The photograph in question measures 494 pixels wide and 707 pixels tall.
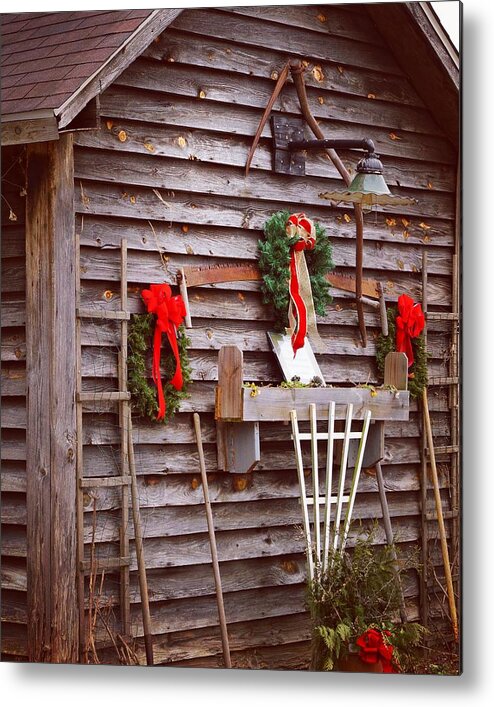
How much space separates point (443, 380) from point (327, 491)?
24.8 inches

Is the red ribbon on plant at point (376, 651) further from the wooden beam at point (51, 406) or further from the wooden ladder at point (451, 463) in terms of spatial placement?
the wooden beam at point (51, 406)

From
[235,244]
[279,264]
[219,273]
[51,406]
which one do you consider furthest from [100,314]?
[279,264]

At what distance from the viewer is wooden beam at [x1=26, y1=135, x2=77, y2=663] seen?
4.81m

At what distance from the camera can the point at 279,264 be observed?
5320 mm

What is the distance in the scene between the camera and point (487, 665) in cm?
461

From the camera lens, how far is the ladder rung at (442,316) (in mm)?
5012

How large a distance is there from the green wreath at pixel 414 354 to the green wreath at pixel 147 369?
85cm

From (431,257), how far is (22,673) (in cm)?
231

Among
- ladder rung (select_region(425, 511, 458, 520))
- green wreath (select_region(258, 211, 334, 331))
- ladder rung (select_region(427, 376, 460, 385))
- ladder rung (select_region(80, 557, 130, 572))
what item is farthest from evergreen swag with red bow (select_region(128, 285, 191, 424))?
ladder rung (select_region(425, 511, 458, 520))

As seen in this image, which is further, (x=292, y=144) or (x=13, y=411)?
(x=292, y=144)

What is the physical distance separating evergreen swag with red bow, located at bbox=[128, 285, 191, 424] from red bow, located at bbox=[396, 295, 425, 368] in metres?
0.91

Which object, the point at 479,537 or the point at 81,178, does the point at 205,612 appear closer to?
the point at 479,537

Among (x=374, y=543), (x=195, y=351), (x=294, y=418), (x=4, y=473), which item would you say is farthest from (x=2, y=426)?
(x=374, y=543)

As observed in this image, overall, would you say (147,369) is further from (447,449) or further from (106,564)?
(447,449)
